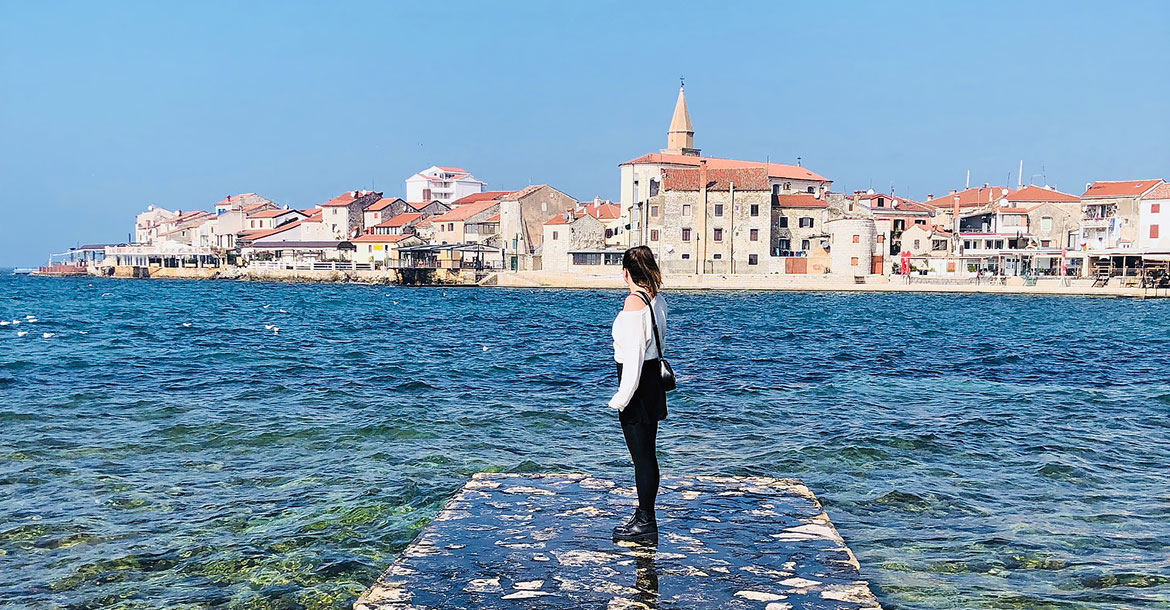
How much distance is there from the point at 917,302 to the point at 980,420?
48.8 metres

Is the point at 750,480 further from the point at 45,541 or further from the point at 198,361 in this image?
the point at 198,361

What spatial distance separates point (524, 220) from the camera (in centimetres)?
9650

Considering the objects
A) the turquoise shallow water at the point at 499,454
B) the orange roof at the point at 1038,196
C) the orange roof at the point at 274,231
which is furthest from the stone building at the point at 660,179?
the turquoise shallow water at the point at 499,454

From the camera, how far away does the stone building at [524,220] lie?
9612 cm

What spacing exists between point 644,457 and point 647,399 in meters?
0.40

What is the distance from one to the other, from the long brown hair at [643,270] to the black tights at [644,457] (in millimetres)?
891

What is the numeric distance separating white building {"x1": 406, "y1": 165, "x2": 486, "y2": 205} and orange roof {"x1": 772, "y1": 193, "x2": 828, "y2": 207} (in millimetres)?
63560

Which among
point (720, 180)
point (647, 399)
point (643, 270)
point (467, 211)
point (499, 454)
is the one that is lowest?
point (499, 454)

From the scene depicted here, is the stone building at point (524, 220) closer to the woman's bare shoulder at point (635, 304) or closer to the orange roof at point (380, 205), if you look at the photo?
the orange roof at point (380, 205)

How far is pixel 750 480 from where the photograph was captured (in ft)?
27.7

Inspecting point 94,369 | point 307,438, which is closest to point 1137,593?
point 307,438

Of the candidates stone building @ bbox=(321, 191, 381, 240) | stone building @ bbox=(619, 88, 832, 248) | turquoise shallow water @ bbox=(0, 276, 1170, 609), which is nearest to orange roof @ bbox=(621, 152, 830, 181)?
stone building @ bbox=(619, 88, 832, 248)

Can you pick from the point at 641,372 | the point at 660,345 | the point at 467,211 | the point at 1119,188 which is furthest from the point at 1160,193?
the point at 641,372

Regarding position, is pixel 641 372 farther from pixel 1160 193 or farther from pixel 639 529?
→ pixel 1160 193
